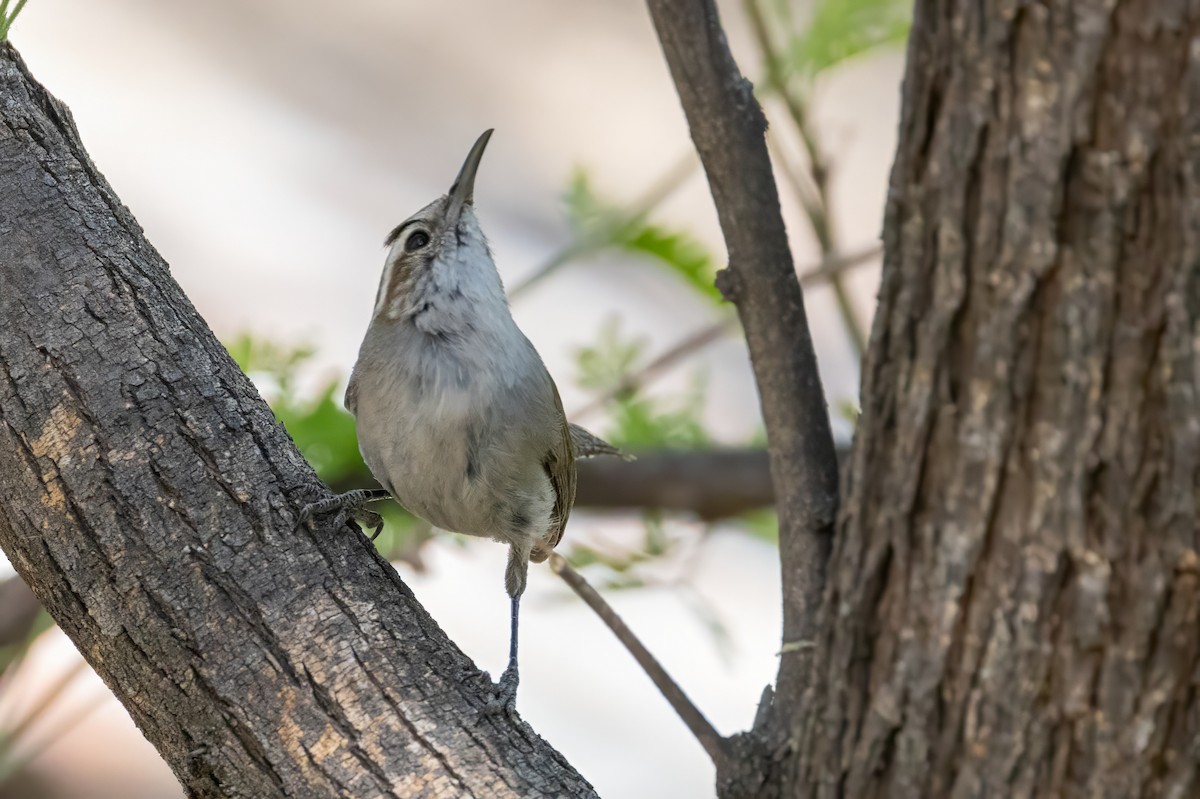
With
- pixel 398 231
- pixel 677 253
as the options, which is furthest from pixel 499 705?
pixel 677 253

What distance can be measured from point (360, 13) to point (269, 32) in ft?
2.55

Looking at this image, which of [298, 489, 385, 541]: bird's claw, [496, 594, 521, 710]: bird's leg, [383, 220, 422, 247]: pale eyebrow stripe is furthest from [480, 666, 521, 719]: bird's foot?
[383, 220, 422, 247]: pale eyebrow stripe

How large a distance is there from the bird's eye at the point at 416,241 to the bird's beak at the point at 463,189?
84 millimetres

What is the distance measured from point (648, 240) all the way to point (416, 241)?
1426 mm

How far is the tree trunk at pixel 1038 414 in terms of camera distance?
1.68 m

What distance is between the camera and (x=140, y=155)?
9164 millimetres

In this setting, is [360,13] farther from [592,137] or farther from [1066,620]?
[1066,620]

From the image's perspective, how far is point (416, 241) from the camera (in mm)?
4156

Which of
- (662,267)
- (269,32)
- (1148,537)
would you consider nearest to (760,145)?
(1148,537)

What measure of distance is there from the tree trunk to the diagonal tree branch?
0.36 m

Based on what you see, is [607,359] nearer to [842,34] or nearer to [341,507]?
[842,34]

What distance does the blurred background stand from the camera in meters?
5.68

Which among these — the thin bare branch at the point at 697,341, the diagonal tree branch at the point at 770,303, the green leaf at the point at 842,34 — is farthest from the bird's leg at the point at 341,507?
the green leaf at the point at 842,34

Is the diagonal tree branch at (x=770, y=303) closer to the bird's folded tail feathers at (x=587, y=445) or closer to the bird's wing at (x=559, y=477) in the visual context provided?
the bird's wing at (x=559, y=477)
